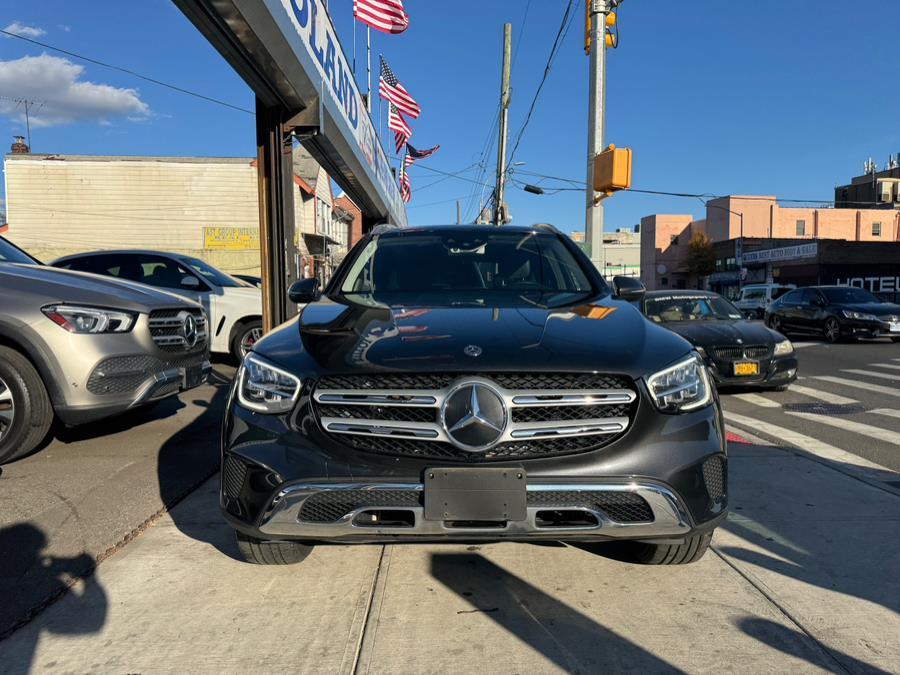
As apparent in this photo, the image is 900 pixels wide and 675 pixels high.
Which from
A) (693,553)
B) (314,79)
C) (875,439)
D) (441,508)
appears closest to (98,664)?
(441,508)

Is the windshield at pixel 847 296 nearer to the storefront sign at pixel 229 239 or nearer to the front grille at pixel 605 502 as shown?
the front grille at pixel 605 502

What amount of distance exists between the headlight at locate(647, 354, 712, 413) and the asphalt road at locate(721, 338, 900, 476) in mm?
3301

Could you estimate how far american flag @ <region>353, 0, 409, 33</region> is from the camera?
523 inches

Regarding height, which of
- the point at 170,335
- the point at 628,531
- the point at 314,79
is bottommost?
the point at 628,531

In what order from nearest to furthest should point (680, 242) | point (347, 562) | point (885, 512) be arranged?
point (347, 562), point (885, 512), point (680, 242)

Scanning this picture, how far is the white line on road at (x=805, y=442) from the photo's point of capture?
493 cm

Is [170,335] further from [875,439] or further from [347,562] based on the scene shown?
[875,439]

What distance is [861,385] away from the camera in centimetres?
902

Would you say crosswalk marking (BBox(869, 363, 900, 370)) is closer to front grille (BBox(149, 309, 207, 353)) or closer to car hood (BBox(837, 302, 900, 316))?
car hood (BBox(837, 302, 900, 316))

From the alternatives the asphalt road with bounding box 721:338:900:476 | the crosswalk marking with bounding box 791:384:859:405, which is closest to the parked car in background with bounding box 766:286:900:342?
the asphalt road with bounding box 721:338:900:476

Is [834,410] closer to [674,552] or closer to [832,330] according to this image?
[674,552]

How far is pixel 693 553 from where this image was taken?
2.76 meters

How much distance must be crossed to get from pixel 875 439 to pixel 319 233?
26094mm

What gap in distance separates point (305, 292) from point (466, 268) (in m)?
0.99
